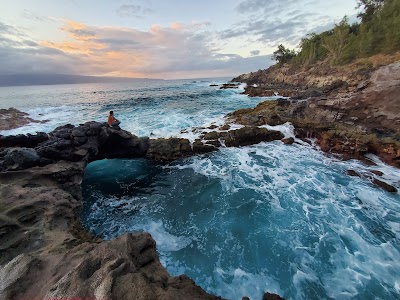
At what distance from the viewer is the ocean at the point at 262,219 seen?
7.18m

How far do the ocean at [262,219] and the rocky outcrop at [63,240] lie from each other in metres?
2.13

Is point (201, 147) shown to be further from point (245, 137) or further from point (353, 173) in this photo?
point (353, 173)

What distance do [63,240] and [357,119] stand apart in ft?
74.2

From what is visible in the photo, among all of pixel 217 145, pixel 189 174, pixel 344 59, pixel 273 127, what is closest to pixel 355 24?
pixel 344 59

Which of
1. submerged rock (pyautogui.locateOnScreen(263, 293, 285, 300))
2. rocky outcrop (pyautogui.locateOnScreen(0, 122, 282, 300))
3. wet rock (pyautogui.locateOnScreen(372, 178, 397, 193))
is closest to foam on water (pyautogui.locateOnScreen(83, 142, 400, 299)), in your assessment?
wet rock (pyautogui.locateOnScreen(372, 178, 397, 193))

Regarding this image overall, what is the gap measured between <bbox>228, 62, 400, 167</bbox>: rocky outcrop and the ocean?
3.95ft

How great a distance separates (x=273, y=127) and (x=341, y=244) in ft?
43.7

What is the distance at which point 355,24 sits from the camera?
236 feet

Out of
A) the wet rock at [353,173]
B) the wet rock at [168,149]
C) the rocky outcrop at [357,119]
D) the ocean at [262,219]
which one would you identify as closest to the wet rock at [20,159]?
the ocean at [262,219]

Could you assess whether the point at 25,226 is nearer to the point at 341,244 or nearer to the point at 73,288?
the point at 73,288

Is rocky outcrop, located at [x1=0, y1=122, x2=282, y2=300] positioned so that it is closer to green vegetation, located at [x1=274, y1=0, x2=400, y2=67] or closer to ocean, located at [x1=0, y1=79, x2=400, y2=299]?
ocean, located at [x1=0, y1=79, x2=400, y2=299]

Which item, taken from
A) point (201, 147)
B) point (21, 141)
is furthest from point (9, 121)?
point (201, 147)

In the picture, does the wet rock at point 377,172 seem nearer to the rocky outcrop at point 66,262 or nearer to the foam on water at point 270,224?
the foam on water at point 270,224

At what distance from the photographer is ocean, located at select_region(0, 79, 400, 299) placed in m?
7.18
